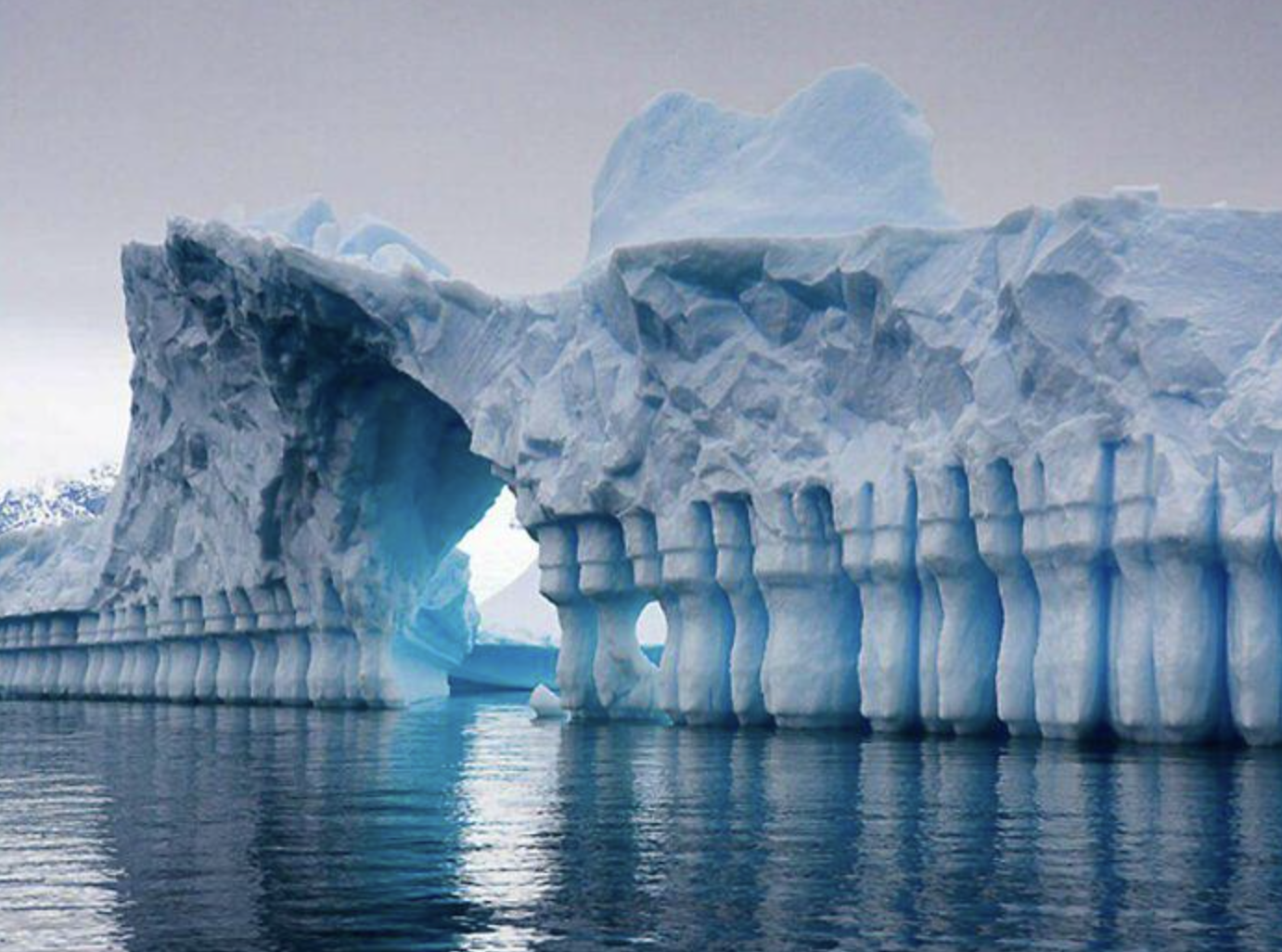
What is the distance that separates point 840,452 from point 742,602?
8.67ft

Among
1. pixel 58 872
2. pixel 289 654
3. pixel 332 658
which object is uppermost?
pixel 289 654

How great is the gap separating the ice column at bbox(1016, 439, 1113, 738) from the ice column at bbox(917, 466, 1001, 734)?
1.19m

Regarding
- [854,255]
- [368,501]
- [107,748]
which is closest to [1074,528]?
[854,255]

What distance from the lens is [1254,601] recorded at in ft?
52.6

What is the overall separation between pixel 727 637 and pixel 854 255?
5297mm

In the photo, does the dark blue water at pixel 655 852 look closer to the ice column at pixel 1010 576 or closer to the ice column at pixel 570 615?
the ice column at pixel 1010 576

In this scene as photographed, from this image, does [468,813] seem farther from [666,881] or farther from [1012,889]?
[1012,889]

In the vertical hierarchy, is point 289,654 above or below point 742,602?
below

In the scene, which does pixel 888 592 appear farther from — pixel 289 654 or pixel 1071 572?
pixel 289 654

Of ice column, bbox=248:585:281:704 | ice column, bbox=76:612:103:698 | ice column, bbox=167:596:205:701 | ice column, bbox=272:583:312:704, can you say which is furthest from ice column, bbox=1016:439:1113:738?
ice column, bbox=76:612:103:698

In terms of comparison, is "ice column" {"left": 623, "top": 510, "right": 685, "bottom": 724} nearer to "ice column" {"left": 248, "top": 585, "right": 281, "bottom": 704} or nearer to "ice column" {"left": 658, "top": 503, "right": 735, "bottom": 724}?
"ice column" {"left": 658, "top": 503, "right": 735, "bottom": 724}

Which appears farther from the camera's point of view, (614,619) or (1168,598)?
(614,619)

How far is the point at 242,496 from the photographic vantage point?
37.3 metres

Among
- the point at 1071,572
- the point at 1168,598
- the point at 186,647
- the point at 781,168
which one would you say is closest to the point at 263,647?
the point at 186,647
